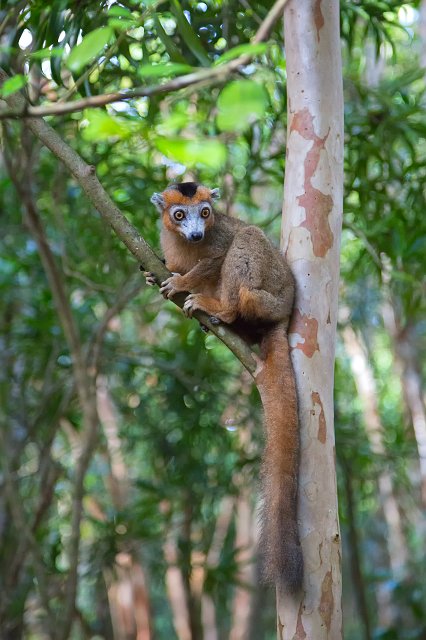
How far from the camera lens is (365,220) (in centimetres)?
511

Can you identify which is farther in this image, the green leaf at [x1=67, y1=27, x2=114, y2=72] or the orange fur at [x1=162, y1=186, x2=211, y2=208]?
the orange fur at [x1=162, y1=186, x2=211, y2=208]

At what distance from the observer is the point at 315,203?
322 cm

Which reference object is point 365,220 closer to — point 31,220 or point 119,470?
point 31,220

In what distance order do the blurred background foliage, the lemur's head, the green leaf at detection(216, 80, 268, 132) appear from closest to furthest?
the green leaf at detection(216, 80, 268, 132), the lemur's head, the blurred background foliage

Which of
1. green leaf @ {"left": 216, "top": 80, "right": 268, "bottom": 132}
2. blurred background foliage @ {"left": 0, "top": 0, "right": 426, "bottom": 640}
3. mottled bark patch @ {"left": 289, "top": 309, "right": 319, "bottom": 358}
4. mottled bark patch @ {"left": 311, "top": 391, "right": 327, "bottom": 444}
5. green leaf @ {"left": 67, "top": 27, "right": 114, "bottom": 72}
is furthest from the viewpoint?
blurred background foliage @ {"left": 0, "top": 0, "right": 426, "bottom": 640}

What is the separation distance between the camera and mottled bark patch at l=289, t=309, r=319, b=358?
3.17 m

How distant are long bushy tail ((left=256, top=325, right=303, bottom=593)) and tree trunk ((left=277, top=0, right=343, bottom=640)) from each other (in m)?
0.05

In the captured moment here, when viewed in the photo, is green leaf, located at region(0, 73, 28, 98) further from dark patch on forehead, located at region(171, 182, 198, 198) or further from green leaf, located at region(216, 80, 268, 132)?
dark patch on forehead, located at region(171, 182, 198, 198)

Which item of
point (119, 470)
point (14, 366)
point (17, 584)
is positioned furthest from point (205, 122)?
point (119, 470)

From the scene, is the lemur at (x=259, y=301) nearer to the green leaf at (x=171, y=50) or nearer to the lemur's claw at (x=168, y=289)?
the lemur's claw at (x=168, y=289)

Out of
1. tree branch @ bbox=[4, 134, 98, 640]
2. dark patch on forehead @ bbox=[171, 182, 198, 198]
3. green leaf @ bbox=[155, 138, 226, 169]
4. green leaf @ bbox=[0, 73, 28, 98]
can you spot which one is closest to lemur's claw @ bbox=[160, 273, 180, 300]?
dark patch on forehead @ bbox=[171, 182, 198, 198]

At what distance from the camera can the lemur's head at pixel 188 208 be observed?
13.1 ft

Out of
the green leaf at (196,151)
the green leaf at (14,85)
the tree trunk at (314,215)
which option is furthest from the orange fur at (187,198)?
the green leaf at (196,151)

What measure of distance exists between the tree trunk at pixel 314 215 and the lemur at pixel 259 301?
65 millimetres
